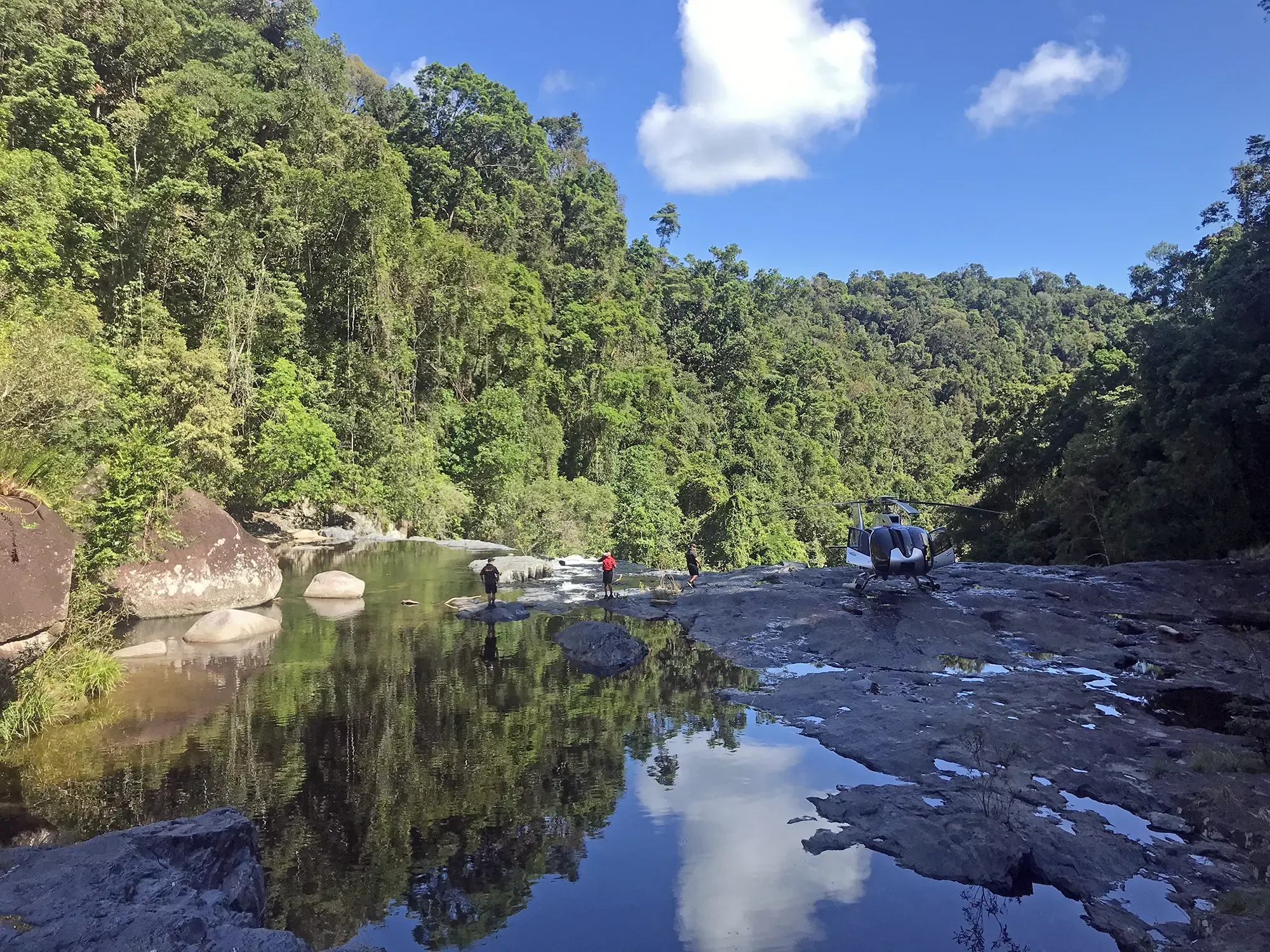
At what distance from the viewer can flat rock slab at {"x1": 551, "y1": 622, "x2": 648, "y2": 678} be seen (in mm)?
14055

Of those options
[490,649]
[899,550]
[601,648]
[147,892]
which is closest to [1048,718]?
[899,550]

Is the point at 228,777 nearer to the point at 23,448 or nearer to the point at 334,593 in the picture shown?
the point at 23,448

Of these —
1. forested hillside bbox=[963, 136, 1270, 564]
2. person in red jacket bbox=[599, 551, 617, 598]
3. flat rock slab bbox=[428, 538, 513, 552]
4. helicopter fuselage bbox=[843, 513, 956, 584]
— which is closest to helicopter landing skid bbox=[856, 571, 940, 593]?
helicopter fuselage bbox=[843, 513, 956, 584]

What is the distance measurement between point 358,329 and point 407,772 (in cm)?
3076

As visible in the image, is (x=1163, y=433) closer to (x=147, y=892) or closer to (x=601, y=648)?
(x=601, y=648)

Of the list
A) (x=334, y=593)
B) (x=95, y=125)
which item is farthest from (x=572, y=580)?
(x=95, y=125)

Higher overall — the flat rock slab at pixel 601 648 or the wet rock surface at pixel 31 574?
the wet rock surface at pixel 31 574

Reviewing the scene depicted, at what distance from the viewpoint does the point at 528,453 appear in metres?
40.0

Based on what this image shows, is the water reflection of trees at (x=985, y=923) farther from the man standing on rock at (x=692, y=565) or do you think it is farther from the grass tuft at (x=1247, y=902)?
the man standing on rock at (x=692, y=565)

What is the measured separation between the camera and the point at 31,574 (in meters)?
9.21

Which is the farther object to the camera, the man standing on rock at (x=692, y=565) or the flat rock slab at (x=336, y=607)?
the man standing on rock at (x=692, y=565)

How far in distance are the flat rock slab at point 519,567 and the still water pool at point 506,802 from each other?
1072cm

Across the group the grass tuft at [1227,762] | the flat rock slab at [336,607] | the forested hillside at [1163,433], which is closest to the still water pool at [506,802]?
the grass tuft at [1227,762]

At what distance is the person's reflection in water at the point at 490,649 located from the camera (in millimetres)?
14059
